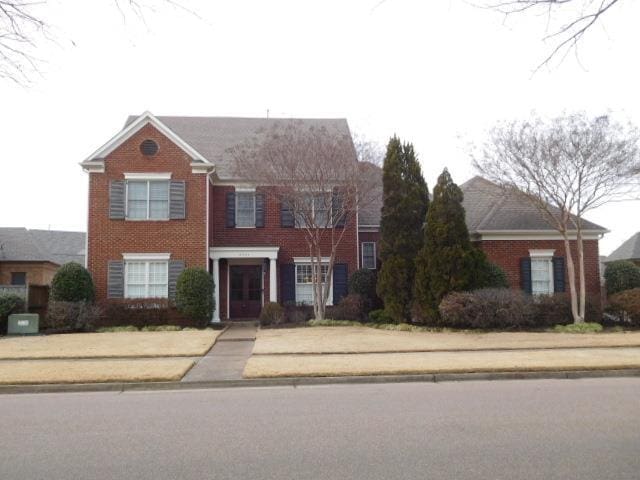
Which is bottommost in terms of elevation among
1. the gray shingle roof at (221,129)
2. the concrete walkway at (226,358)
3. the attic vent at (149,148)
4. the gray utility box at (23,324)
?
the concrete walkway at (226,358)

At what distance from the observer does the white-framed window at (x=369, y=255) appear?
2503 centimetres

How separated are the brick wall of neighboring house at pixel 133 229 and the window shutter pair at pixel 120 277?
0.18m

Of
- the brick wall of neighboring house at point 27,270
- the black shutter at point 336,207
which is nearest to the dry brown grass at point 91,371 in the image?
the black shutter at point 336,207

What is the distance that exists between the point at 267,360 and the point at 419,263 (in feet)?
27.4

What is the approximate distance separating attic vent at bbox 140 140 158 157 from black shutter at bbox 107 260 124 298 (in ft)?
13.1

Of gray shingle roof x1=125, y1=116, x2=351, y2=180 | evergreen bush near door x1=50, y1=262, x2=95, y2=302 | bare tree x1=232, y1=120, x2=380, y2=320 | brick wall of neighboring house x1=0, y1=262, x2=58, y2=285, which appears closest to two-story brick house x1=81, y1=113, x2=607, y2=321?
gray shingle roof x1=125, y1=116, x2=351, y2=180

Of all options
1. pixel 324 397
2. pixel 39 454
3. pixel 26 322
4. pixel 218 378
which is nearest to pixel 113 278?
pixel 26 322

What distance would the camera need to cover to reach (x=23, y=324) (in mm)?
19500

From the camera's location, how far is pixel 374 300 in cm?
2283

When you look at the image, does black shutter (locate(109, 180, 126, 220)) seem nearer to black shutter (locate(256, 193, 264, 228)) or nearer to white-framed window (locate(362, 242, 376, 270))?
black shutter (locate(256, 193, 264, 228))

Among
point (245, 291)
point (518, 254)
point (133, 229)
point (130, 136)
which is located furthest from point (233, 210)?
point (518, 254)

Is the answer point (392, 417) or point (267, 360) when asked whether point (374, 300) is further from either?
point (392, 417)

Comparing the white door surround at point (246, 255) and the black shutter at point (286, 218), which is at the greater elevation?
the black shutter at point (286, 218)

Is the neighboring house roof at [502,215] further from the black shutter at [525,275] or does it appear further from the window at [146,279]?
the window at [146,279]
